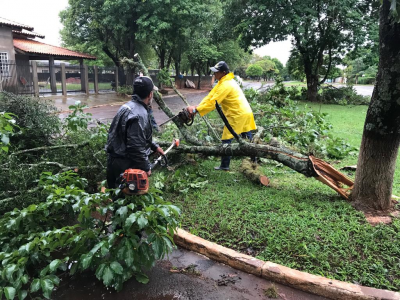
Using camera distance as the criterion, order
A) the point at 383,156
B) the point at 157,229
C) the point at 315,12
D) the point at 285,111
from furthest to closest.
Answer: the point at 315,12 < the point at 285,111 < the point at 383,156 < the point at 157,229

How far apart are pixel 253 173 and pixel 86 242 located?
107 inches

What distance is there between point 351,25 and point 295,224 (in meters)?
16.5

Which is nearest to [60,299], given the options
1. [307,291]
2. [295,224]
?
[307,291]

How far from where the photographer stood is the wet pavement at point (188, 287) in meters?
2.64

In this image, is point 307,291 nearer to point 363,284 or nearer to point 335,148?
point 363,284

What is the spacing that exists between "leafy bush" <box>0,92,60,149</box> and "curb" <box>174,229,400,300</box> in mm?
2982

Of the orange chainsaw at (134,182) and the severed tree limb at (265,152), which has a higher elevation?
the orange chainsaw at (134,182)

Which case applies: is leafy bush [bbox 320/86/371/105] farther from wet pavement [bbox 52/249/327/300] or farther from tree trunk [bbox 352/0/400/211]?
wet pavement [bbox 52/249/327/300]

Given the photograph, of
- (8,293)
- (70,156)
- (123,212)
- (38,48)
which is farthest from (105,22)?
(8,293)

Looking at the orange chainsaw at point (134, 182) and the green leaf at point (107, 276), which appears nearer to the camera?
the green leaf at point (107, 276)

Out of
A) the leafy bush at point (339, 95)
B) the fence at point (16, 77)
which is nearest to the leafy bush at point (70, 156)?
the fence at point (16, 77)

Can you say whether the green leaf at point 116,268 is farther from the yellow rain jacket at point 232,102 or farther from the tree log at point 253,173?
the yellow rain jacket at point 232,102

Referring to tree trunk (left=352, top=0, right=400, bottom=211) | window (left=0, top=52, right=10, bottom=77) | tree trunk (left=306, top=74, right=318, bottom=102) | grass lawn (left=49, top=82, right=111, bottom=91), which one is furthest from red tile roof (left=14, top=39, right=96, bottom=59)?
tree trunk (left=352, top=0, right=400, bottom=211)

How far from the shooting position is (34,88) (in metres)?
17.8
